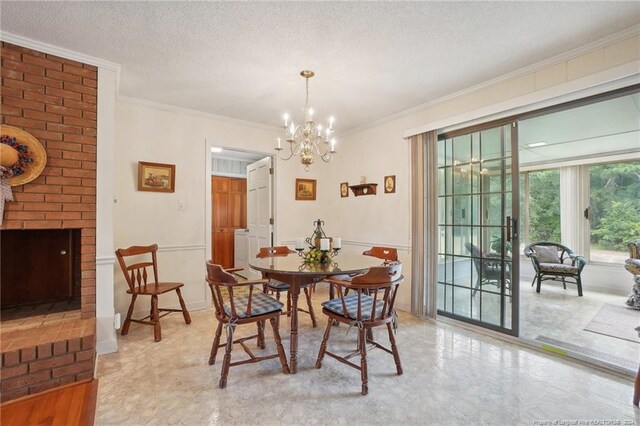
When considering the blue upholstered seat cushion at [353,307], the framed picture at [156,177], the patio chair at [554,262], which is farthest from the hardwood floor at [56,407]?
the patio chair at [554,262]

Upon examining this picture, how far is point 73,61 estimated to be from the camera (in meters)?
2.38

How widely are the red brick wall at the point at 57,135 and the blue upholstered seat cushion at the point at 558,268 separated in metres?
5.74

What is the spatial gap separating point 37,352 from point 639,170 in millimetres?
7434

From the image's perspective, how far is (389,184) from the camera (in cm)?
378

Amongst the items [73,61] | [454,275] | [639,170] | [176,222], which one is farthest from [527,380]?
[639,170]

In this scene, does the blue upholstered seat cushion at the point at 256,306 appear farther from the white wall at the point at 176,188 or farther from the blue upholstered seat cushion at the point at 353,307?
the white wall at the point at 176,188

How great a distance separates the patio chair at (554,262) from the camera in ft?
14.4

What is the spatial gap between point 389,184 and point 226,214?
142 inches

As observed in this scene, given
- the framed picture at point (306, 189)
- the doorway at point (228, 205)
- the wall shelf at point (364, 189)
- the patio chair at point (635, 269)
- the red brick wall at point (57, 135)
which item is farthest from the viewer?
the doorway at point (228, 205)

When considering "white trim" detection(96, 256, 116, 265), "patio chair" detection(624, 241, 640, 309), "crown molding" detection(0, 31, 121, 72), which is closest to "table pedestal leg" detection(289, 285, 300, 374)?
"white trim" detection(96, 256, 116, 265)

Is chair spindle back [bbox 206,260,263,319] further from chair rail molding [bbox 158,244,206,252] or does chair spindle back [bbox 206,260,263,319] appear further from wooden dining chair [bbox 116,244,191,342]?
chair rail molding [bbox 158,244,206,252]

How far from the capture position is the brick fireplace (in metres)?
1.96

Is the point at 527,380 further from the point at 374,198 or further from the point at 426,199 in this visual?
the point at 374,198

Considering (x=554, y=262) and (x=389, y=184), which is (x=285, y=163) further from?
(x=554, y=262)
